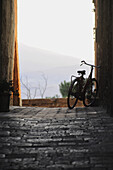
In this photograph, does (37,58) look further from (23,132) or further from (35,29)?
(23,132)

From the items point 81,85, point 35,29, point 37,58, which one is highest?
point 35,29

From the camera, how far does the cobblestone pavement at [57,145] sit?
2.15 meters

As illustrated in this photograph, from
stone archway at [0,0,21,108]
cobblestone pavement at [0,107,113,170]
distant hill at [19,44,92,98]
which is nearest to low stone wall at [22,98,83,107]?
stone archway at [0,0,21,108]

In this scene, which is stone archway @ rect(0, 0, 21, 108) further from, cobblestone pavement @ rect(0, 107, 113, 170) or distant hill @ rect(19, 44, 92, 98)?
distant hill @ rect(19, 44, 92, 98)

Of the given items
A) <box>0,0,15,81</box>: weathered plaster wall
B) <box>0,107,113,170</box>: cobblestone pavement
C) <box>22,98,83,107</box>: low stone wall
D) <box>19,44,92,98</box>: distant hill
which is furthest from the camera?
<box>19,44,92,98</box>: distant hill

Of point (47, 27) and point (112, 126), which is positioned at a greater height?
point (47, 27)

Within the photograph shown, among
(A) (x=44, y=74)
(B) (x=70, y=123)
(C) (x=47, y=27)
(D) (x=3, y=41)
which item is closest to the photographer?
(B) (x=70, y=123)

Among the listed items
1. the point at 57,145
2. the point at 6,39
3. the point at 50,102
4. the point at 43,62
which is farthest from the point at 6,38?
the point at 43,62

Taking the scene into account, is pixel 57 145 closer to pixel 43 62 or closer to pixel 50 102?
pixel 50 102

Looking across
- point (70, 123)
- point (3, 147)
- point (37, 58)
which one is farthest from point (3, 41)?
point (37, 58)

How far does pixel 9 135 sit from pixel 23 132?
0.21m

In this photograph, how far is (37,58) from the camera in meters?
29.8

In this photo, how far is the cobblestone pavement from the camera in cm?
215

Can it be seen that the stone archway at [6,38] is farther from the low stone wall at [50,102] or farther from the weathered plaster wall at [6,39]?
the low stone wall at [50,102]
